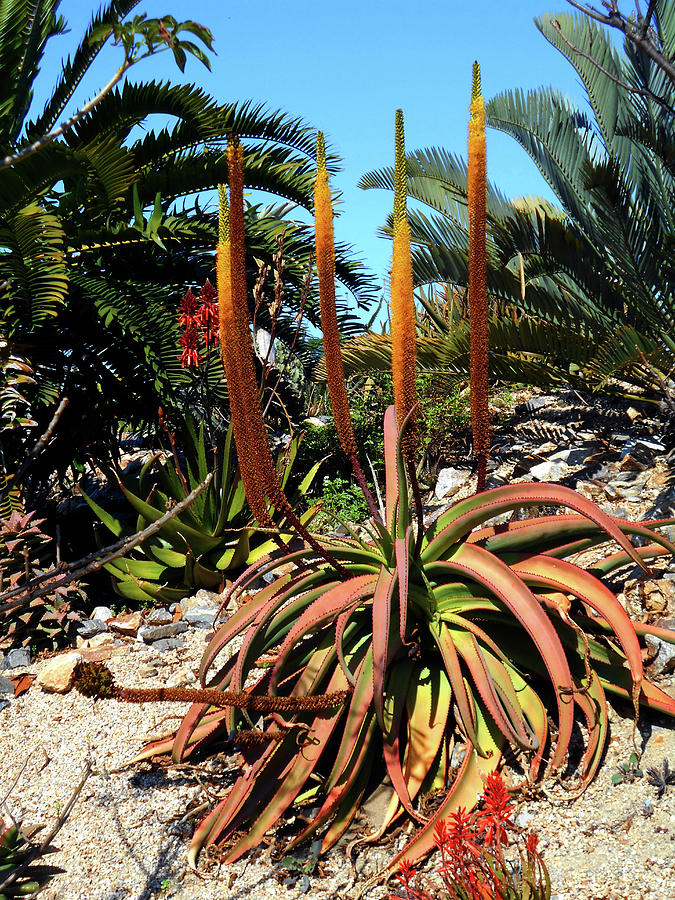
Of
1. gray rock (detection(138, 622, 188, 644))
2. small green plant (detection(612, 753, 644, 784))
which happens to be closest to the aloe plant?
gray rock (detection(138, 622, 188, 644))

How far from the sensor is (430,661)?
125 inches

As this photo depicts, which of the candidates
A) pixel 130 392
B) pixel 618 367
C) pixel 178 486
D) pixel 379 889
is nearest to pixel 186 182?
pixel 130 392

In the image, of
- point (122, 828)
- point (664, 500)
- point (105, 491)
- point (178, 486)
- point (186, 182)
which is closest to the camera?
point (122, 828)

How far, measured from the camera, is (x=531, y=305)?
6.03 meters

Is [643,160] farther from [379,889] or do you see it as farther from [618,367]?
[379,889]

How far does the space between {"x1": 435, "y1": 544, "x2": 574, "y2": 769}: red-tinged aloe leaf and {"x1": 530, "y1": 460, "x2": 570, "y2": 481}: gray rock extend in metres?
2.76

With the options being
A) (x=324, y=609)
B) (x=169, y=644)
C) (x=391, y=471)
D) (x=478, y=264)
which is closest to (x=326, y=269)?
(x=478, y=264)

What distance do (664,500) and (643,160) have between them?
297 centimetres

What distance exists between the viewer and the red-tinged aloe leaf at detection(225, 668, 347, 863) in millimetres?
2871

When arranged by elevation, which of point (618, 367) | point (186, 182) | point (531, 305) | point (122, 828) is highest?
point (186, 182)

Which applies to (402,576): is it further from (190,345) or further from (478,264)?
(190,345)

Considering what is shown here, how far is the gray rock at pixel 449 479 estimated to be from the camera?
6.09 meters

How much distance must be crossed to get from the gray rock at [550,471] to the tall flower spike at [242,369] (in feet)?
9.92

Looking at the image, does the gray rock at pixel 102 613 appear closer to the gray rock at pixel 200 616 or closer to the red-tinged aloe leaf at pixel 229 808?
the gray rock at pixel 200 616
